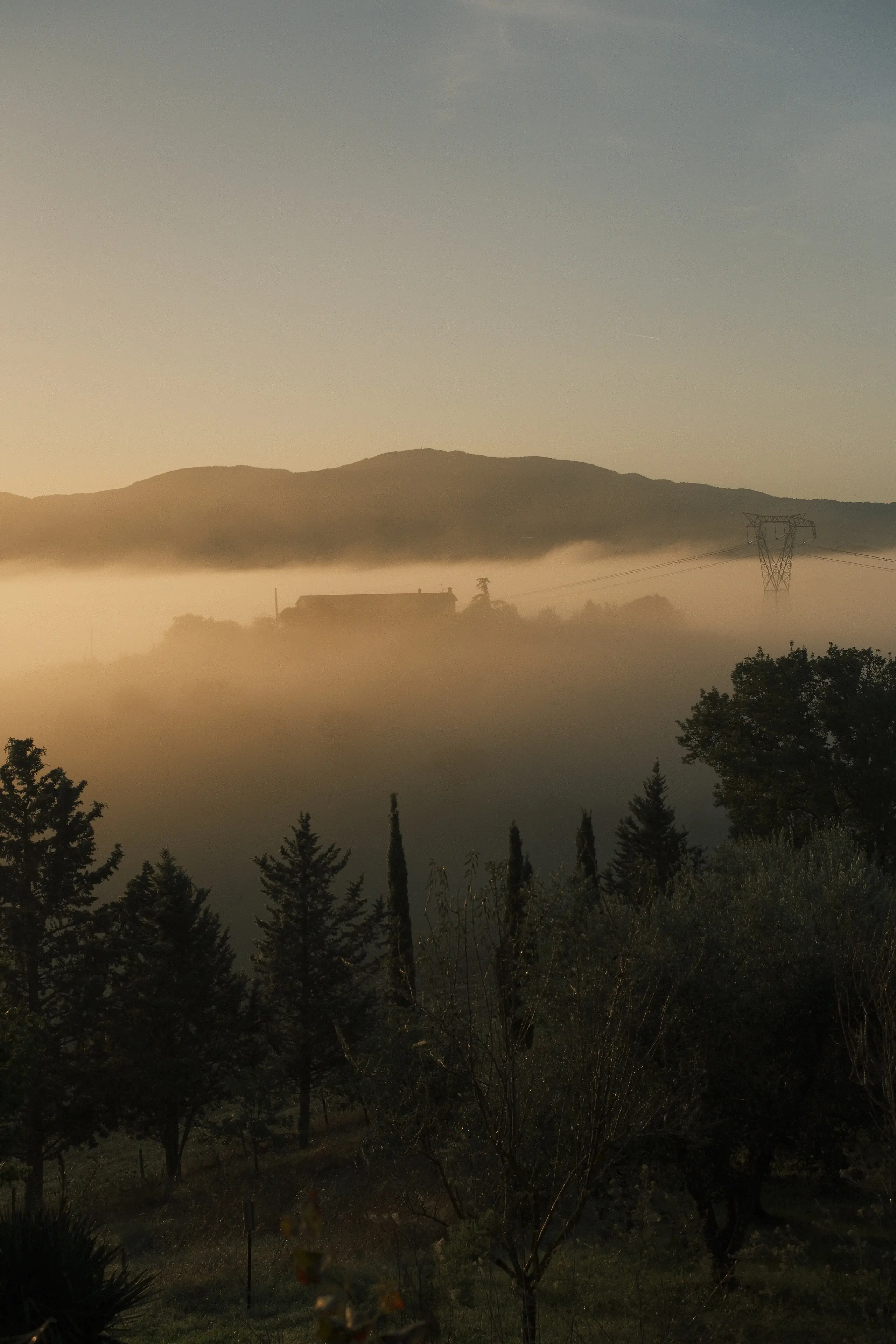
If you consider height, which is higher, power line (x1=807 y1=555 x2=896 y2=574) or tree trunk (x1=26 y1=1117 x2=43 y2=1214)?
power line (x1=807 y1=555 x2=896 y2=574)

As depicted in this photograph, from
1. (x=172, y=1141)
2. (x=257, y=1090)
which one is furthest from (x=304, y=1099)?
(x=172, y=1141)

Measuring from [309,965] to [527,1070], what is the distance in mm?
36135

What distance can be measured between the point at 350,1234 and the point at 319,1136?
82.6ft

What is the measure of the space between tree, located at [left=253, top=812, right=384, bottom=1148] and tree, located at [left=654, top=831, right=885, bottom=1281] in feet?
90.0

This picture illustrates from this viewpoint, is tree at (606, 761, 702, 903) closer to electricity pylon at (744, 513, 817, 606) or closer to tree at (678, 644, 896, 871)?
tree at (678, 644, 896, 871)

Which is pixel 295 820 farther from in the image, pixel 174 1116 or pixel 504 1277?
pixel 504 1277

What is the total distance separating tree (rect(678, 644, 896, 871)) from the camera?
50406 millimetres

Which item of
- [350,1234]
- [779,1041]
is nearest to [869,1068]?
[779,1041]

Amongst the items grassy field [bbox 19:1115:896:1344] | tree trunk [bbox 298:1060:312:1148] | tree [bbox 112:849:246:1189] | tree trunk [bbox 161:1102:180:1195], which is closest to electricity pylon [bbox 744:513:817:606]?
tree trunk [bbox 298:1060:312:1148]

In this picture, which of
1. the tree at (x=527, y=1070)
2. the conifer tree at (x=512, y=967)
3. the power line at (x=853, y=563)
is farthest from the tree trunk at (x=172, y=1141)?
the power line at (x=853, y=563)

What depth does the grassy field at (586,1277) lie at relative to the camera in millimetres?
14984

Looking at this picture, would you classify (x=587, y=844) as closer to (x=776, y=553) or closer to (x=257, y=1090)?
(x=257, y=1090)

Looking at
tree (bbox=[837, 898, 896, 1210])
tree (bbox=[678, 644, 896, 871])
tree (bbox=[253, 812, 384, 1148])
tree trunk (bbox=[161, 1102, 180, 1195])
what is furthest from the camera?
tree (bbox=[678, 644, 896, 871])

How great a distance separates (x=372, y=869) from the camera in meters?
141
